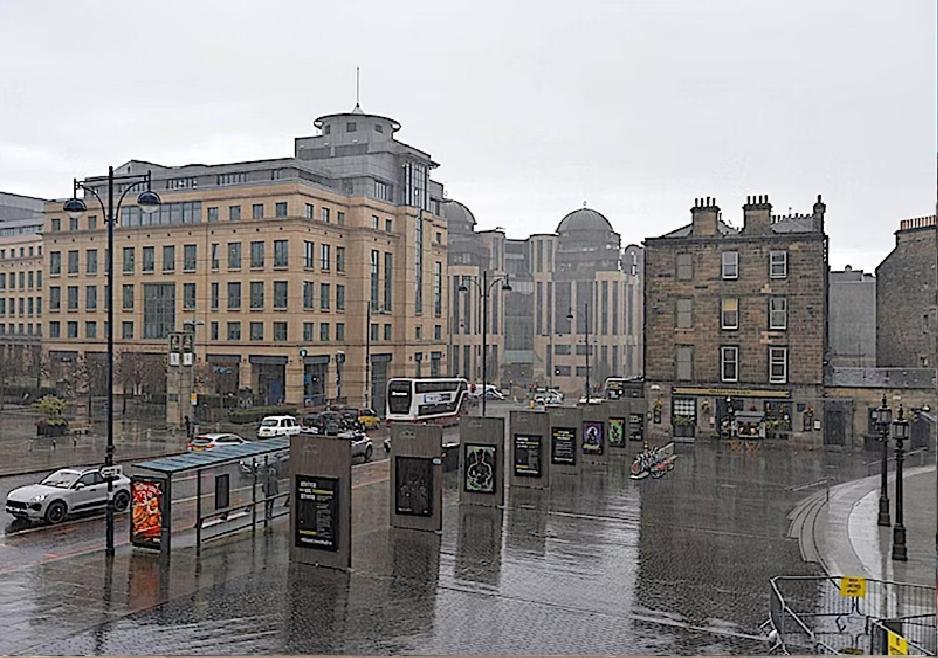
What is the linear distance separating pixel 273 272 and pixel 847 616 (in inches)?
1568

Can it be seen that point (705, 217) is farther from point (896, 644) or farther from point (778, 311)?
point (896, 644)

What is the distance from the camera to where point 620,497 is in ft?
72.7

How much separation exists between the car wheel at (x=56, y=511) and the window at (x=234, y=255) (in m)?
32.2

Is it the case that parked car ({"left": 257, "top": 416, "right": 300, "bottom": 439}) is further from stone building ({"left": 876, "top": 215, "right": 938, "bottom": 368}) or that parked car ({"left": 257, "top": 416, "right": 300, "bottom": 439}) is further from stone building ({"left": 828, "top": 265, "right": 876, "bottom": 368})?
stone building ({"left": 828, "top": 265, "right": 876, "bottom": 368})

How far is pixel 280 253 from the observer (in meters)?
48.2

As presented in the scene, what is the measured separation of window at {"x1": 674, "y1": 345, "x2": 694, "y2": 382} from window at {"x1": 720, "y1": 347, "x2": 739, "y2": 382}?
1215mm

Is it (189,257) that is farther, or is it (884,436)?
(189,257)

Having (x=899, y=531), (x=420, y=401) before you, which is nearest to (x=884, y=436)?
(x=899, y=531)

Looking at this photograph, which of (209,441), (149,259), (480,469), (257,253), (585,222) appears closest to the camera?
(480,469)

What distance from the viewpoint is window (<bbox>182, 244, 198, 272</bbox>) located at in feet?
165

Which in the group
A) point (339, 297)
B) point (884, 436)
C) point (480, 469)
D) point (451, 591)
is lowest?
point (451, 591)

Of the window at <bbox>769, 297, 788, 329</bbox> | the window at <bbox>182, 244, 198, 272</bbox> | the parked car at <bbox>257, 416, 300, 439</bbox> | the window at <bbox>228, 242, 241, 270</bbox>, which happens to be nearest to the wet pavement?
the parked car at <bbox>257, 416, 300, 439</bbox>

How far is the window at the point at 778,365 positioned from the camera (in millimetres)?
37938

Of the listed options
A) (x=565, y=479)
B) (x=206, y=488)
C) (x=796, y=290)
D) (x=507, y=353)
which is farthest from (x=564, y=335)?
(x=206, y=488)
